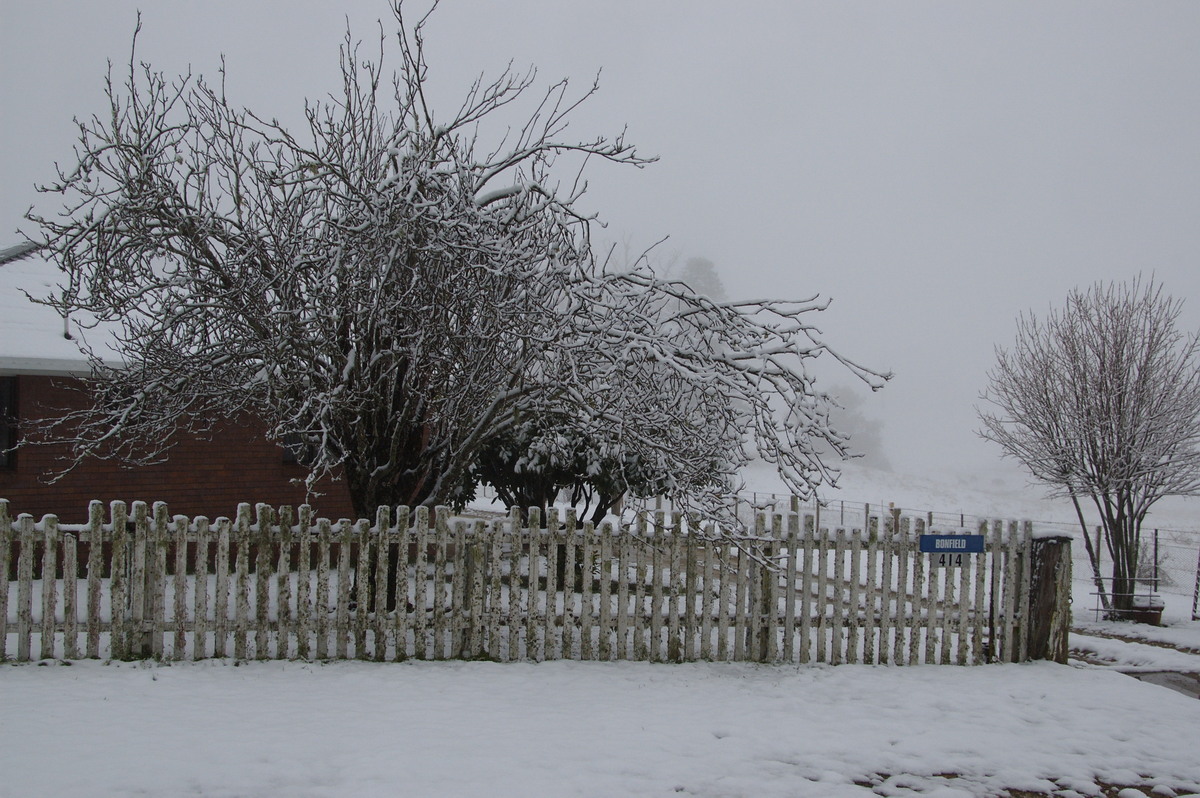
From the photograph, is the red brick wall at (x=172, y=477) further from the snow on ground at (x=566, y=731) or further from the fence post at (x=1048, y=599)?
the fence post at (x=1048, y=599)

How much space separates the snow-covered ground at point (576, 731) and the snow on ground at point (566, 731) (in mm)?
18

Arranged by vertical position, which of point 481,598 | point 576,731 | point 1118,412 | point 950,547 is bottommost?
point 576,731

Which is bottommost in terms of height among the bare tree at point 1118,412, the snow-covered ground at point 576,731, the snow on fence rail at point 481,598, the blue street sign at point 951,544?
the snow-covered ground at point 576,731

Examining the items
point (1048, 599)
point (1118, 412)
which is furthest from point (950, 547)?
point (1118, 412)

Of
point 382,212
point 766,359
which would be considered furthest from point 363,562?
point 766,359

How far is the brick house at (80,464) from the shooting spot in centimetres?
1034

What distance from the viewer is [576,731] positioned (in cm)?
583

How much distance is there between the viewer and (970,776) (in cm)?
553

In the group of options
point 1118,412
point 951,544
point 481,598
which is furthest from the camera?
point 1118,412

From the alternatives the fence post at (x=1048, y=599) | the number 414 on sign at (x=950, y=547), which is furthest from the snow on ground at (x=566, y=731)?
the number 414 on sign at (x=950, y=547)

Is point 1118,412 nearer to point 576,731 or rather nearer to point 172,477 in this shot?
point 576,731

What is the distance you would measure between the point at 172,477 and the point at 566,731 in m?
8.50

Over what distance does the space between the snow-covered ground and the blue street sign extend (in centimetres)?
122

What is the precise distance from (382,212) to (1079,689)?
25.2 feet
